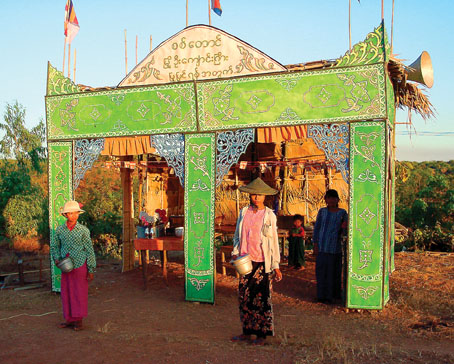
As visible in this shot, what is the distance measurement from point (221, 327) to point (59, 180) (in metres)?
4.08

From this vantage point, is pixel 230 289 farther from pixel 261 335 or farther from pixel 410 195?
pixel 410 195

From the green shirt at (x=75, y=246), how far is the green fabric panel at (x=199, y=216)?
1845 mm

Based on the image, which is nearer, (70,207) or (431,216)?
(70,207)

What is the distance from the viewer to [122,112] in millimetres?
7641

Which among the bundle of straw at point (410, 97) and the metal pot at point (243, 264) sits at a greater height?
the bundle of straw at point (410, 97)

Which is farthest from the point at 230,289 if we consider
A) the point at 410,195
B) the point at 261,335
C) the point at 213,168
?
the point at 410,195

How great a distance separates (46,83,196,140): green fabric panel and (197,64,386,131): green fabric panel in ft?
1.06

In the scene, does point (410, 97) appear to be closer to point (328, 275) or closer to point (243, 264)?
point (328, 275)

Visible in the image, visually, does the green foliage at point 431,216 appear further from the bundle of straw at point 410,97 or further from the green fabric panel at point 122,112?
the green fabric panel at point 122,112

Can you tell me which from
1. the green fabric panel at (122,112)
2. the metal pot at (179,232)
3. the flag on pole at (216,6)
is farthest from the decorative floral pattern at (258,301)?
the flag on pole at (216,6)

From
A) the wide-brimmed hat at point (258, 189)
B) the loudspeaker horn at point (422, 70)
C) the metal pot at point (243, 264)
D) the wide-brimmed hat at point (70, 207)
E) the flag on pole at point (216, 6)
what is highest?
the flag on pole at point (216, 6)

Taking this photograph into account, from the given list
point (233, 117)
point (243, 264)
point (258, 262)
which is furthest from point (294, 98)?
point (243, 264)

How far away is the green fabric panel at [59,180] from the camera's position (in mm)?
8008

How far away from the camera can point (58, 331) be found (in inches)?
225
